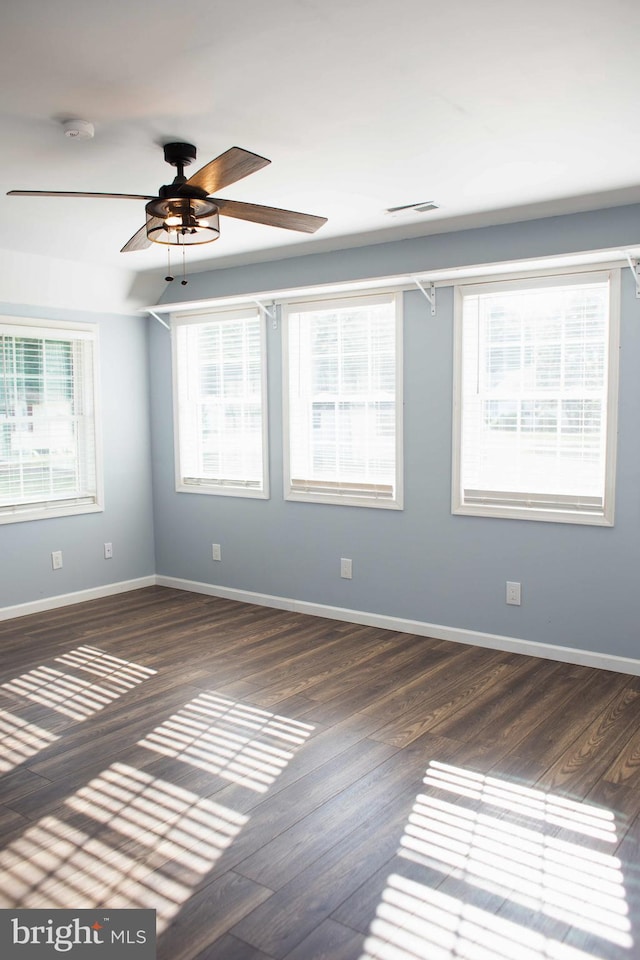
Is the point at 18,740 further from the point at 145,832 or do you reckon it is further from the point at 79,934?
the point at 79,934

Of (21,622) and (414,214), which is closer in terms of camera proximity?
(414,214)

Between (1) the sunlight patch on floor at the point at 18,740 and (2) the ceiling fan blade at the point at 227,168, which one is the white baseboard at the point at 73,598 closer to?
(1) the sunlight patch on floor at the point at 18,740

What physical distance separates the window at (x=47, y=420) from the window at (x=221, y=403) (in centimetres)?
66

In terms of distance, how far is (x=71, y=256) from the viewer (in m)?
4.93

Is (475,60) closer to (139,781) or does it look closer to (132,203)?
(132,203)

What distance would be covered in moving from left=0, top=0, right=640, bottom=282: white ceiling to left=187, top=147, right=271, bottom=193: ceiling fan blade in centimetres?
22

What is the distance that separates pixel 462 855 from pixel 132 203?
3242 millimetres

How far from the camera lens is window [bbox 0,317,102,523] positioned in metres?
5.18

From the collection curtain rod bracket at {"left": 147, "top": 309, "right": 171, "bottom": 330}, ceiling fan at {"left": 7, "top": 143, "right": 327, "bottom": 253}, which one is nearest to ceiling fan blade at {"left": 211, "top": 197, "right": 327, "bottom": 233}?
ceiling fan at {"left": 7, "top": 143, "right": 327, "bottom": 253}

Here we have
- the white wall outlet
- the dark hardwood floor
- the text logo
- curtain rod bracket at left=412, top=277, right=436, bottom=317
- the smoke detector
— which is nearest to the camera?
the text logo

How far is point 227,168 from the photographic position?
258cm

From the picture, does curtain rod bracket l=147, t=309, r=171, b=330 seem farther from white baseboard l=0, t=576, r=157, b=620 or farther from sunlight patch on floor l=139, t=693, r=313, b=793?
sunlight patch on floor l=139, t=693, r=313, b=793

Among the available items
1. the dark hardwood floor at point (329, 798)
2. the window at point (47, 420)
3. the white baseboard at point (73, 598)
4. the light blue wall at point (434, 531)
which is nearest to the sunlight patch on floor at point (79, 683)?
the dark hardwood floor at point (329, 798)

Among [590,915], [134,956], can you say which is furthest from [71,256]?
[590,915]
